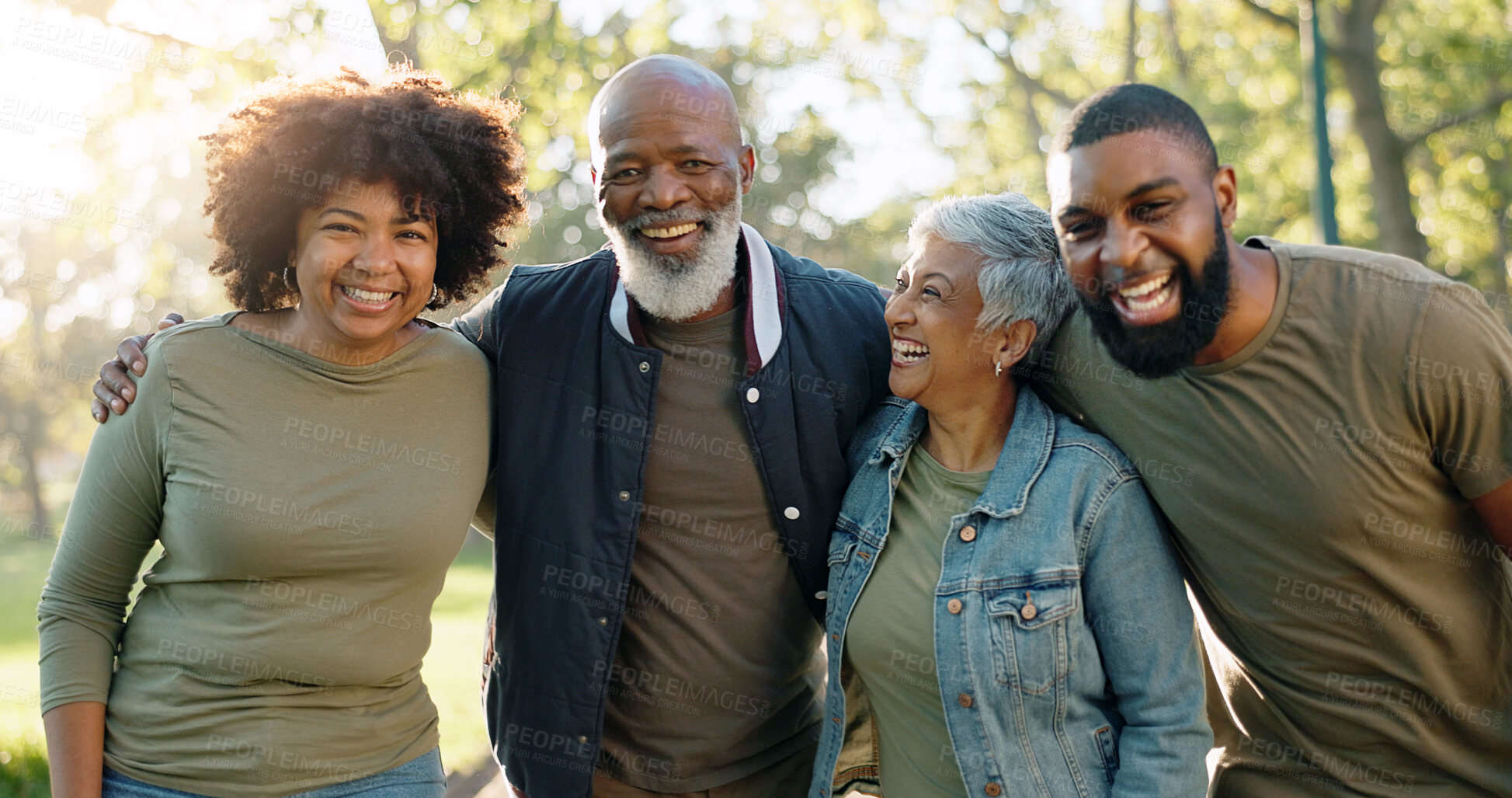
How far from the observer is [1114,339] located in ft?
8.93

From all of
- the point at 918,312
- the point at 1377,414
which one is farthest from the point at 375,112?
the point at 1377,414

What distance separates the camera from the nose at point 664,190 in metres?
3.41

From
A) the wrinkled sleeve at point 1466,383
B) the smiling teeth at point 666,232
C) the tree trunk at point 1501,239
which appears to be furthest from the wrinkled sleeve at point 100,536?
the tree trunk at point 1501,239

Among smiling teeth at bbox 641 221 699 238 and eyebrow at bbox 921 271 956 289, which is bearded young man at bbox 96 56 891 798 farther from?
eyebrow at bbox 921 271 956 289

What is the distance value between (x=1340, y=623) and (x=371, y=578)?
8.15 ft

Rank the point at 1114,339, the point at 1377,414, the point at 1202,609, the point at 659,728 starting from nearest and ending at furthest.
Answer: the point at 1377,414 < the point at 1114,339 < the point at 1202,609 < the point at 659,728

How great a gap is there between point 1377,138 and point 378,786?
1515 cm

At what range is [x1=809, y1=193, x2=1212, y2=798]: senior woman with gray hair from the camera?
8.88 feet

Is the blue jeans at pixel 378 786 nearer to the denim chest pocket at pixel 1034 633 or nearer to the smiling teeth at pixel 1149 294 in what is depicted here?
the denim chest pocket at pixel 1034 633

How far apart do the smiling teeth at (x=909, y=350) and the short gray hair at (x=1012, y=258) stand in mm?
175

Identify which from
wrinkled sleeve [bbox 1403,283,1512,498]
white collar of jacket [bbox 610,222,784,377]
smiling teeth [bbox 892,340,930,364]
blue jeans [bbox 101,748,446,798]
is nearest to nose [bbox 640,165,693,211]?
white collar of jacket [bbox 610,222,784,377]

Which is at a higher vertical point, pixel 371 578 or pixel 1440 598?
pixel 371 578

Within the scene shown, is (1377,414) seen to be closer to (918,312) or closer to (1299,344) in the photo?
(1299,344)

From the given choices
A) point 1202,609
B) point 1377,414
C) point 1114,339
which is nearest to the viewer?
point 1377,414
